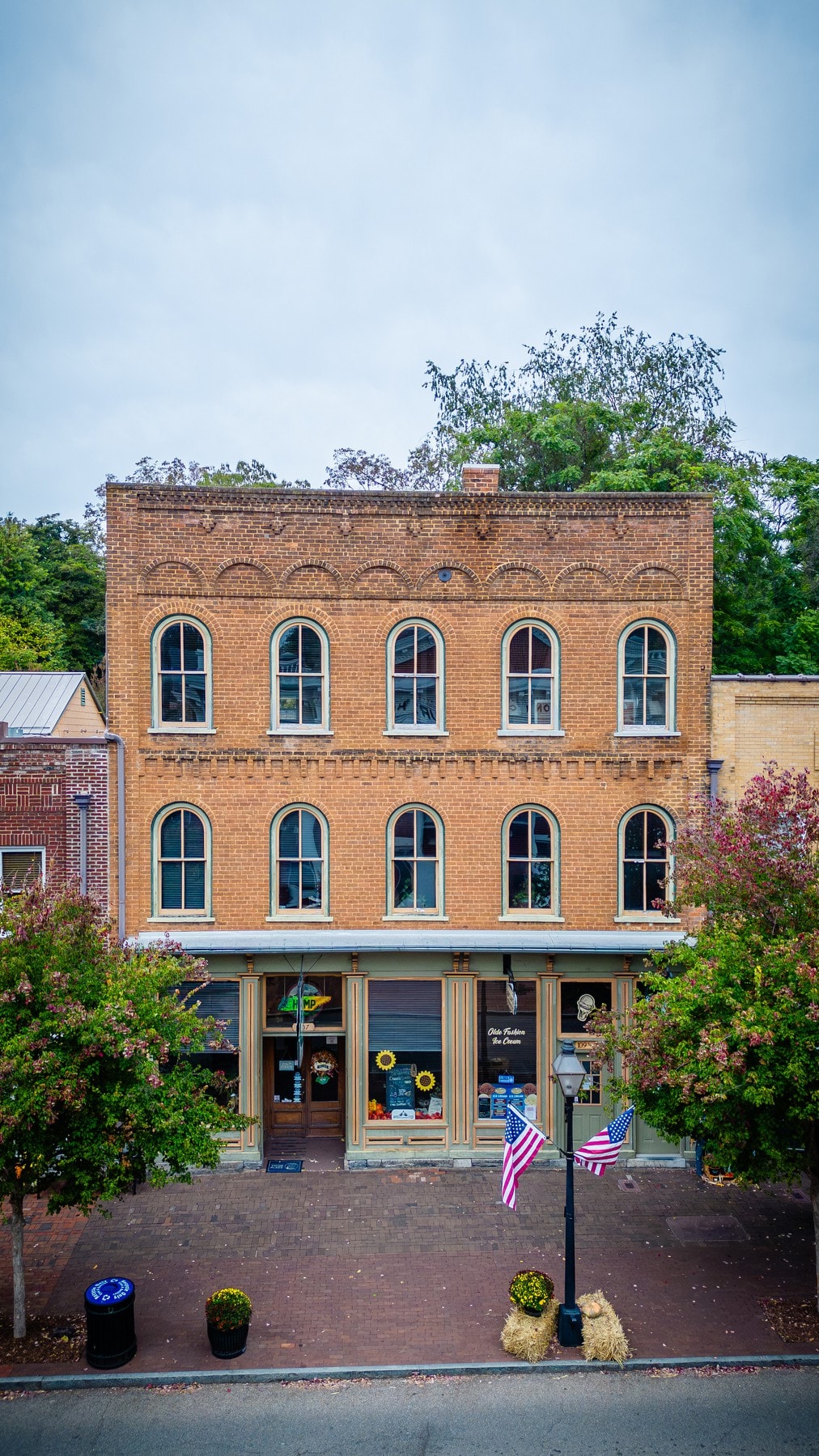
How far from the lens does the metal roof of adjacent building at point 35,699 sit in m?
19.1

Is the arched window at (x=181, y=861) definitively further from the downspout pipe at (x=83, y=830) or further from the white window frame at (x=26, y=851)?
the white window frame at (x=26, y=851)

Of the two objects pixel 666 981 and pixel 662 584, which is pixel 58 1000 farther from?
pixel 662 584

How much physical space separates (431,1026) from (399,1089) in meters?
1.27

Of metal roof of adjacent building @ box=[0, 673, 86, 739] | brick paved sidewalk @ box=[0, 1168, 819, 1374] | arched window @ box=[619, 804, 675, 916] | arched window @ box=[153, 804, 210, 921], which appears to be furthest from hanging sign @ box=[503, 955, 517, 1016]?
metal roof of adjacent building @ box=[0, 673, 86, 739]

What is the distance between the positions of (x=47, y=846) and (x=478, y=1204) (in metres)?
9.44

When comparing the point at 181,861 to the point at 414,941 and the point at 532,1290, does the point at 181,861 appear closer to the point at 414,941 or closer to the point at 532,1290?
the point at 414,941

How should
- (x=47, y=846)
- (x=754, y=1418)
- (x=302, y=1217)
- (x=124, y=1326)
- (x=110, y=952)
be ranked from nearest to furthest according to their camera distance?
(x=754, y=1418), (x=124, y=1326), (x=110, y=952), (x=302, y=1217), (x=47, y=846)

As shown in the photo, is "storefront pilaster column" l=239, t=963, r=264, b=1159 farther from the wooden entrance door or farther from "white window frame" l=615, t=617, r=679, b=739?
"white window frame" l=615, t=617, r=679, b=739

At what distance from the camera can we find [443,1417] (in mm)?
9539

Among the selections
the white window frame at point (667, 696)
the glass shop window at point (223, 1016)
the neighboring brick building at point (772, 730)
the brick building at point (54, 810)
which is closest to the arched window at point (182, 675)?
the brick building at point (54, 810)

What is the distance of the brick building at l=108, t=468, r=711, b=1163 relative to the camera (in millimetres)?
15977

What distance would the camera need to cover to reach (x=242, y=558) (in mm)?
16078

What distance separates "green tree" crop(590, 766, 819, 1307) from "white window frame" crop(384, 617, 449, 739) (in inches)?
223

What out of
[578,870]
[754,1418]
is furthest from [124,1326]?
[578,870]
